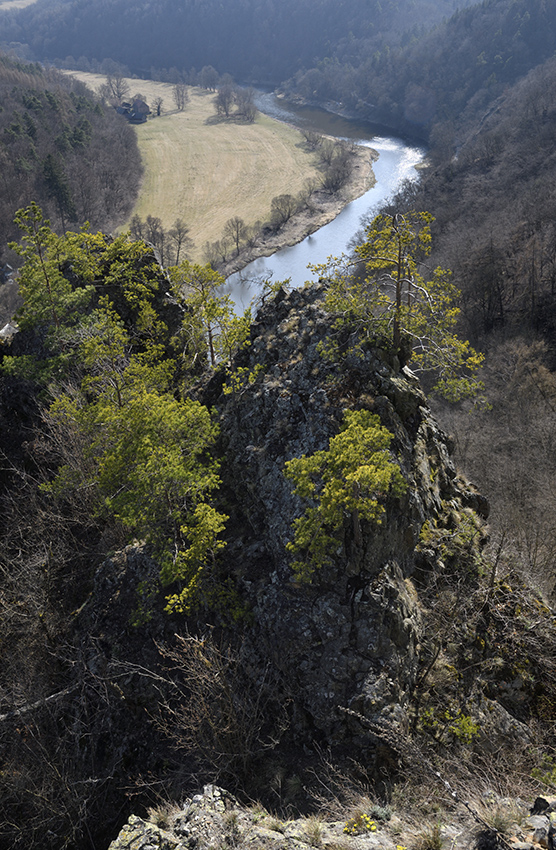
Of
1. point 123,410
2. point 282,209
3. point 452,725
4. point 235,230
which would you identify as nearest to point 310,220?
point 282,209

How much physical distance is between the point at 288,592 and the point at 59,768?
6198 mm

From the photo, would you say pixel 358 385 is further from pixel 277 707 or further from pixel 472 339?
pixel 472 339

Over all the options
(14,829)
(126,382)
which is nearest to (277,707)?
(14,829)

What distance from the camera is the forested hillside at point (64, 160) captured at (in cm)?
7556

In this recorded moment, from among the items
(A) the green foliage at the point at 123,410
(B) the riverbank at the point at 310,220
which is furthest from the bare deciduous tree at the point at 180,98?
(A) the green foliage at the point at 123,410

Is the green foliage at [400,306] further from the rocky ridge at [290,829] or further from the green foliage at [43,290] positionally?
the green foliage at [43,290]

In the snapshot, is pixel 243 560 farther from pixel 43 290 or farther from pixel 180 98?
pixel 180 98

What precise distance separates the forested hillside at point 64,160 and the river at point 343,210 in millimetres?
29381

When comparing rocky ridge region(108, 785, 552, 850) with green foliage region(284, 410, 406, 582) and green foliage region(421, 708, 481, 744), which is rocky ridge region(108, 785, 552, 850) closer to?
green foliage region(421, 708, 481, 744)

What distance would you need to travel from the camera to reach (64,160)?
85.8 metres

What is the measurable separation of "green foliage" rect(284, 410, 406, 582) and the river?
19.6 metres

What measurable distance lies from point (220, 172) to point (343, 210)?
27.1 metres

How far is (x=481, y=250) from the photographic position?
49.3 metres

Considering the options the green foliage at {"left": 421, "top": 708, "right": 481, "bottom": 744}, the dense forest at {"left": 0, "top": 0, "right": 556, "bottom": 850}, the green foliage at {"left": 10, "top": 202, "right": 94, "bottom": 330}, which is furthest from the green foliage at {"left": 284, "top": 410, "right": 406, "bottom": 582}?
the green foliage at {"left": 10, "top": 202, "right": 94, "bottom": 330}
